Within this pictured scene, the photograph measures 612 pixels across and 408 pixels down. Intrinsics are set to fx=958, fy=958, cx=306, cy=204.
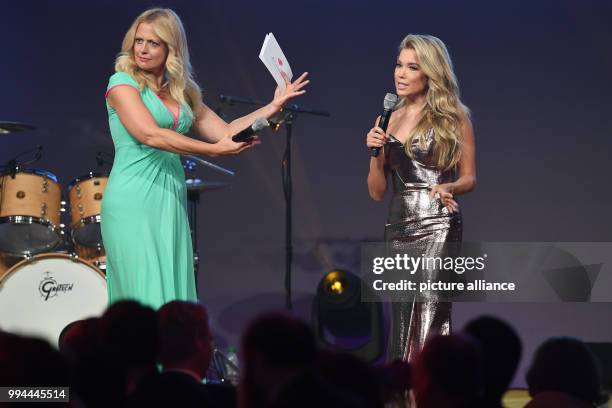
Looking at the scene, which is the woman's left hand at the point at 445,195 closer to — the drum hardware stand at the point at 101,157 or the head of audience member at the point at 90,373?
the head of audience member at the point at 90,373

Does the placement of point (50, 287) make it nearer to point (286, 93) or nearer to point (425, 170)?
point (286, 93)

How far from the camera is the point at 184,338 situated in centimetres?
241

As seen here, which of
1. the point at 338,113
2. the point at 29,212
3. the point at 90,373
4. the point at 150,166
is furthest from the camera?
the point at 338,113

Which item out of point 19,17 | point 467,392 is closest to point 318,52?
point 19,17

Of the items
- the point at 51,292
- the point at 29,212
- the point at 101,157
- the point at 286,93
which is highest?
the point at 286,93

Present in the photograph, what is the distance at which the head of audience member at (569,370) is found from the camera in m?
2.38

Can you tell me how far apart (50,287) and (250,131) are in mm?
2621

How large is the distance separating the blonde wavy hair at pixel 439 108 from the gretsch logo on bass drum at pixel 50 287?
2584 mm

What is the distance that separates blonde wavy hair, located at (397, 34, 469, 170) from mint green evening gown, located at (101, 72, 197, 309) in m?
1.10

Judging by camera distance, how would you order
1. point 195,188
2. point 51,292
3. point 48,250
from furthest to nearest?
point 48,250, point 195,188, point 51,292

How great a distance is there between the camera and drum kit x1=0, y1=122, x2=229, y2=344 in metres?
5.81

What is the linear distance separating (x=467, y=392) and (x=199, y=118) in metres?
2.52

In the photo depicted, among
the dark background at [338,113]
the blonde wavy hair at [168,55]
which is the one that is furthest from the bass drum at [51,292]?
the blonde wavy hair at [168,55]

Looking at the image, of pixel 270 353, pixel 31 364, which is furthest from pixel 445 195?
pixel 31 364
